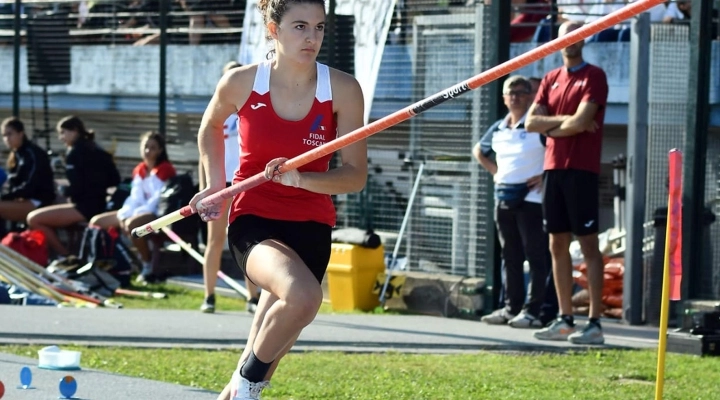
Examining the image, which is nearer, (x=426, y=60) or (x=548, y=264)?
(x=548, y=264)

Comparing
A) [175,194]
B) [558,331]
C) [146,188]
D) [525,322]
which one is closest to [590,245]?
[558,331]

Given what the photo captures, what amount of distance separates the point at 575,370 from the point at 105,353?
2.96 meters

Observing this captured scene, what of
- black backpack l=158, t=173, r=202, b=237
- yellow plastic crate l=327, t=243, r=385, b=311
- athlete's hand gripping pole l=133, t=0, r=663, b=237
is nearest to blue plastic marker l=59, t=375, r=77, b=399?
athlete's hand gripping pole l=133, t=0, r=663, b=237

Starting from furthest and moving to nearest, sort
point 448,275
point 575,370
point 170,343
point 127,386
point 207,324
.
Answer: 1. point 448,275
2. point 207,324
3. point 170,343
4. point 575,370
5. point 127,386

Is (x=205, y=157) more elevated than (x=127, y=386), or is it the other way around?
(x=205, y=157)

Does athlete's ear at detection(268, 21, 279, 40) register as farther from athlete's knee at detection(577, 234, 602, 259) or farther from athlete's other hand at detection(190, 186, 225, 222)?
athlete's knee at detection(577, 234, 602, 259)

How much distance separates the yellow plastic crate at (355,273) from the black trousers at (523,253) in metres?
1.35

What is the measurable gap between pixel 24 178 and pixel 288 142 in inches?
367

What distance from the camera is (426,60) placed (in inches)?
447

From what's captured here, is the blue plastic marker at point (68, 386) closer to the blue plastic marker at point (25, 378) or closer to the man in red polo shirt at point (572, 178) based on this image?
the blue plastic marker at point (25, 378)

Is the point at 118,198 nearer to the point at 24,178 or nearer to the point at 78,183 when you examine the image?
the point at 78,183

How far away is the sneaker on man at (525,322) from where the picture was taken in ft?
31.8

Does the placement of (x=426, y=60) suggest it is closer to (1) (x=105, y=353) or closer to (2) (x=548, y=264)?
(2) (x=548, y=264)

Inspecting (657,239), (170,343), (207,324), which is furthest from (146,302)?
(657,239)
